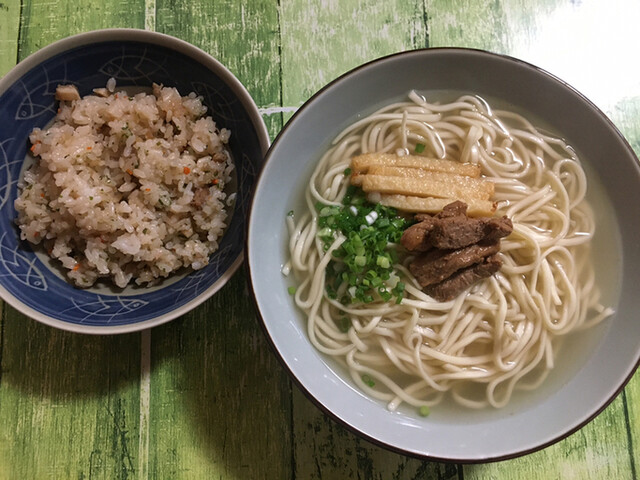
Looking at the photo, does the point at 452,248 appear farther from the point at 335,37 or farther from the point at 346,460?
the point at 335,37

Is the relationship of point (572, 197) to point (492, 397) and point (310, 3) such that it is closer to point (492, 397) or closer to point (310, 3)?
point (492, 397)

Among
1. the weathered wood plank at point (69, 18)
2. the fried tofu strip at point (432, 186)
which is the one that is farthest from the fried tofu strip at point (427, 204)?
the weathered wood plank at point (69, 18)

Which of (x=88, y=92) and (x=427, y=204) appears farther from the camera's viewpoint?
(x=88, y=92)

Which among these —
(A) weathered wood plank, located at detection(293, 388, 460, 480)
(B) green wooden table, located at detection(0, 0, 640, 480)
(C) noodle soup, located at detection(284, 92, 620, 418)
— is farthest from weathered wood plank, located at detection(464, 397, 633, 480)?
(C) noodle soup, located at detection(284, 92, 620, 418)

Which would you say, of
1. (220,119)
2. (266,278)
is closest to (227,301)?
(266,278)

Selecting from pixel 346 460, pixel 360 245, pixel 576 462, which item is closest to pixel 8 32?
pixel 360 245

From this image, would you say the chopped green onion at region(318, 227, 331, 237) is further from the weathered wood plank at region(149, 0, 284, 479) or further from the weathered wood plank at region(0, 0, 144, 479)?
the weathered wood plank at region(0, 0, 144, 479)
